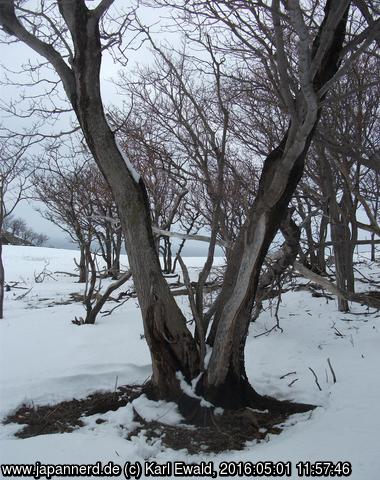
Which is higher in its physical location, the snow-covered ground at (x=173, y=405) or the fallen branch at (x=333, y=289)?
the fallen branch at (x=333, y=289)

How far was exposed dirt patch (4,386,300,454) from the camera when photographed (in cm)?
307

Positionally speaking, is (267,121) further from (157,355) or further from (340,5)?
(157,355)

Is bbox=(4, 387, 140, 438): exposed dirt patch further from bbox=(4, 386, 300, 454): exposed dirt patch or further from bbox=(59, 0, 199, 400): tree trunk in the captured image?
bbox=(59, 0, 199, 400): tree trunk

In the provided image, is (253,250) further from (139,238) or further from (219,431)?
(219,431)

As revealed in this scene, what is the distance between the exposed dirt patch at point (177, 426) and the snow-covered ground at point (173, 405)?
98mm

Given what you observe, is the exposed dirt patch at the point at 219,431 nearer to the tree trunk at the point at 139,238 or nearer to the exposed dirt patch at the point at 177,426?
the exposed dirt patch at the point at 177,426

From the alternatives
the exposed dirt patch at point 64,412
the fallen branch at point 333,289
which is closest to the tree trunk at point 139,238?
the exposed dirt patch at point 64,412

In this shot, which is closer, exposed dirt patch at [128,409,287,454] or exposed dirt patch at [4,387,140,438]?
exposed dirt patch at [128,409,287,454]

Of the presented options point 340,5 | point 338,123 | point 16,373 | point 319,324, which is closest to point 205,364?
point 16,373

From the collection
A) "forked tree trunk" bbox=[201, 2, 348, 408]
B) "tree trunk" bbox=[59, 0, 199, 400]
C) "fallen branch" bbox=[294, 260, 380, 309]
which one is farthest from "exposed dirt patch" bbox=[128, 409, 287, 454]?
"fallen branch" bbox=[294, 260, 380, 309]

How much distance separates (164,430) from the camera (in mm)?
3248

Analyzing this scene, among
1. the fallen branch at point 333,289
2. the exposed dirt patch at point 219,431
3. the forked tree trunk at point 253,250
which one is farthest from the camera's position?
the fallen branch at point 333,289

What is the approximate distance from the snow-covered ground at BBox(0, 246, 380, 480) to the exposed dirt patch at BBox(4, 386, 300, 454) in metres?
0.10

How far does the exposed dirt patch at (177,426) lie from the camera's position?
3074 mm
